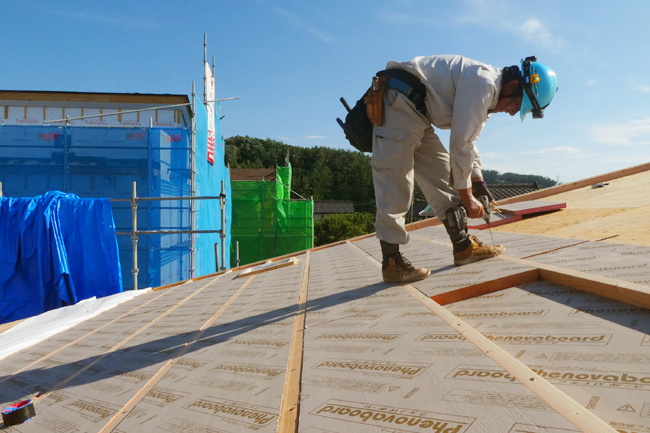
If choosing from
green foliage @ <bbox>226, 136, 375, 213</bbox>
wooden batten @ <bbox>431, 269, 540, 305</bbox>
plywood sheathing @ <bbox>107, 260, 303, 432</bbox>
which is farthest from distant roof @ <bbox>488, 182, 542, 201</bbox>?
green foliage @ <bbox>226, 136, 375, 213</bbox>

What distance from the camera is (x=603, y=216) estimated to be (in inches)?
141

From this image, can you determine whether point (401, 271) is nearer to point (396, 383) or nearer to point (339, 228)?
point (396, 383)

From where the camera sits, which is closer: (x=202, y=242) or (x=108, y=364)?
(x=108, y=364)

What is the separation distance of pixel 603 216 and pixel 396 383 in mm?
3301

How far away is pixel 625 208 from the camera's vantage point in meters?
3.73

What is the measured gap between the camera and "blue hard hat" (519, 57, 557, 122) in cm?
220

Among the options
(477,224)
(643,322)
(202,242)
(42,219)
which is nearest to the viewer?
(643,322)

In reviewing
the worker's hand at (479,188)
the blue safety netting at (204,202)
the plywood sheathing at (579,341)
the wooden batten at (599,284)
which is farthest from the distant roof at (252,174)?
the plywood sheathing at (579,341)

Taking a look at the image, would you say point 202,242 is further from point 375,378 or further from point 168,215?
point 375,378

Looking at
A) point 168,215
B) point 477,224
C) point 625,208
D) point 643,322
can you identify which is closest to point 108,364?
point 643,322

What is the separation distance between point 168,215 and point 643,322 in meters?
9.09

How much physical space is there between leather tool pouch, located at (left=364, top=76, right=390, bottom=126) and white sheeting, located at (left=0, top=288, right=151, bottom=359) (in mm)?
2830

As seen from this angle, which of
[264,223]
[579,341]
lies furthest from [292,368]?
[264,223]

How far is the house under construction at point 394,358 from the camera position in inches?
38.1
